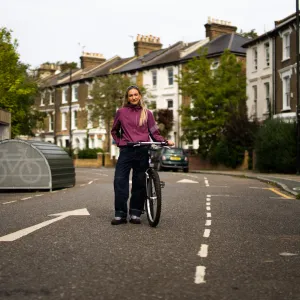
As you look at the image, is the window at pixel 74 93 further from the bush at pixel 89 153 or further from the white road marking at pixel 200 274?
the white road marking at pixel 200 274

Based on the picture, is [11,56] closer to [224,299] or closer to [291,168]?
[291,168]

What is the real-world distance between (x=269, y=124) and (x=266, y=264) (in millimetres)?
25608

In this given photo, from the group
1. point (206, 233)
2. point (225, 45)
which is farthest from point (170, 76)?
point (206, 233)

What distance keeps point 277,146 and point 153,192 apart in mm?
22739

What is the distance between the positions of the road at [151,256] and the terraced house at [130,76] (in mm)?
37195

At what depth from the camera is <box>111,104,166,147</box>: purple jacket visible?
8.43m

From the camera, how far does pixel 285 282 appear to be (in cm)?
491

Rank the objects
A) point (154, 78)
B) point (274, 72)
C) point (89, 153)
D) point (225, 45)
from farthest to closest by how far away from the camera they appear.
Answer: point (154, 78), point (89, 153), point (225, 45), point (274, 72)

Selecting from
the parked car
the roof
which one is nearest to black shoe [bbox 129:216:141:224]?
the parked car

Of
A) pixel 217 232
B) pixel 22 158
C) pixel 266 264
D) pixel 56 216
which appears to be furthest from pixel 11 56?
pixel 266 264

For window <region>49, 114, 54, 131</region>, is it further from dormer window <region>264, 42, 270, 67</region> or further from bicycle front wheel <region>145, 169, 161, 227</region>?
bicycle front wheel <region>145, 169, 161, 227</region>

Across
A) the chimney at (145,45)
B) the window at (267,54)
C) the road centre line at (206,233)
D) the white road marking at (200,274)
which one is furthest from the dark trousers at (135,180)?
the chimney at (145,45)

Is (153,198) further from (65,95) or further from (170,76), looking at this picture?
(65,95)

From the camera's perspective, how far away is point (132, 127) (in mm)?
8453
